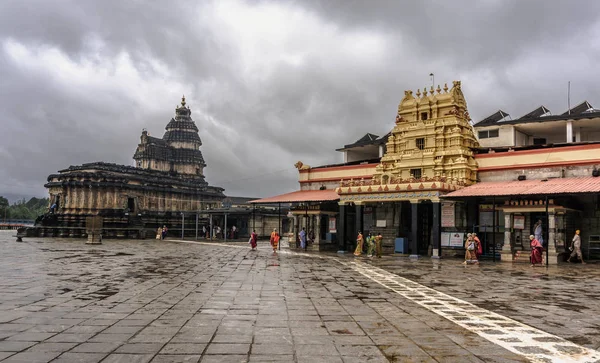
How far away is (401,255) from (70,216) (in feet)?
125

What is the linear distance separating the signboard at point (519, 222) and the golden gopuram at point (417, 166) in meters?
3.86

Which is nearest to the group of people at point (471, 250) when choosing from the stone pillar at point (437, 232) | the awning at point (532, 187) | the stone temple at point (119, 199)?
the awning at point (532, 187)

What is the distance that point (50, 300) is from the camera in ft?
34.8

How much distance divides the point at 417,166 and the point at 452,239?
5786mm

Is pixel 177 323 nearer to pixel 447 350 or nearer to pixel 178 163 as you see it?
pixel 447 350

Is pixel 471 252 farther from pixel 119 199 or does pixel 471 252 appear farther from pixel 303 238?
pixel 119 199

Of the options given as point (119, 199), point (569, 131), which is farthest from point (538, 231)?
point (119, 199)

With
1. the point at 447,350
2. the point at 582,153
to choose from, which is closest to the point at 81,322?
the point at 447,350

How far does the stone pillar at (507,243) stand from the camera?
2462cm

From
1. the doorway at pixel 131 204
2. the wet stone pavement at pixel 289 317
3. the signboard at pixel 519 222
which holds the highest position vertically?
the doorway at pixel 131 204

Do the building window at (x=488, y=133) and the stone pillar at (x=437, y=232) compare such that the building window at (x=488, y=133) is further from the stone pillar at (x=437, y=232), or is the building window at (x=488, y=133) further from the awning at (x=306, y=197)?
the awning at (x=306, y=197)

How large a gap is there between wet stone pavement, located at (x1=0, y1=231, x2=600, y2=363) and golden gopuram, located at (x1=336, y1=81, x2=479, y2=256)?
12.7 metres

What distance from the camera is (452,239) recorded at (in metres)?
28.1

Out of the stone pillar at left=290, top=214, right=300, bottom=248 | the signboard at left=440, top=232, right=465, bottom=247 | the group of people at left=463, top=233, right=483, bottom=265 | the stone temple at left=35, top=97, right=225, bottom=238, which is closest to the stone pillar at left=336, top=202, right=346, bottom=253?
the stone pillar at left=290, top=214, right=300, bottom=248
